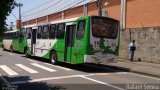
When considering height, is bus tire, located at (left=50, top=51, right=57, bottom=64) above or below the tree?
below

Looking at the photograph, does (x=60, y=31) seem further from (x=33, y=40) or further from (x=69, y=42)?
(x=33, y=40)

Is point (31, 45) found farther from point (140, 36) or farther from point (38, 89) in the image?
point (38, 89)

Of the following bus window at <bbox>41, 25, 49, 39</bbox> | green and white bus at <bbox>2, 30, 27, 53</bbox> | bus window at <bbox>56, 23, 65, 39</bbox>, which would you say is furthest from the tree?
green and white bus at <bbox>2, 30, 27, 53</bbox>

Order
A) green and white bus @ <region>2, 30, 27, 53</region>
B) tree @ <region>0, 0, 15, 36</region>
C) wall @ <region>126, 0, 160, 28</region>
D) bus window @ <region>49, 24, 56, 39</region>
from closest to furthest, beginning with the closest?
tree @ <region>0, 0, 15, 36</region>, bus window @ <region>49, 24, 56, 39</region>, wall @ <region>126, 0, 160, 28</region>, green and white bus @ <region>2, 30, 27, 53</region>

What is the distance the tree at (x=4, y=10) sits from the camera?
12066 mm

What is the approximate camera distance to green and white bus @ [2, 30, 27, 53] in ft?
112

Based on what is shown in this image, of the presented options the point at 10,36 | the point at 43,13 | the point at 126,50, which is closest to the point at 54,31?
the point at 126,50

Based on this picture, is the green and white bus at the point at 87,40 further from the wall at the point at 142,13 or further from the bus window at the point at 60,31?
the wall at the point at 142,13

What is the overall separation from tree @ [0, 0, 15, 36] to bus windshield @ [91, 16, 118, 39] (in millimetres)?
8648

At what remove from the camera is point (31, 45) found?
30.9 meters

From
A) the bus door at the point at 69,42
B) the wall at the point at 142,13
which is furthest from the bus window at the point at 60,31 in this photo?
the wall at the point at 142,13

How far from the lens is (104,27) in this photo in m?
21.4

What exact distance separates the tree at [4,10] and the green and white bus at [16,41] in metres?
18.0

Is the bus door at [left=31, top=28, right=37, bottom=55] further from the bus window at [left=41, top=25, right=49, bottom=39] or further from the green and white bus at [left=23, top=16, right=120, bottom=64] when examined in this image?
the green and white bus at [left=23, top=16, right=120, bottom=64]
